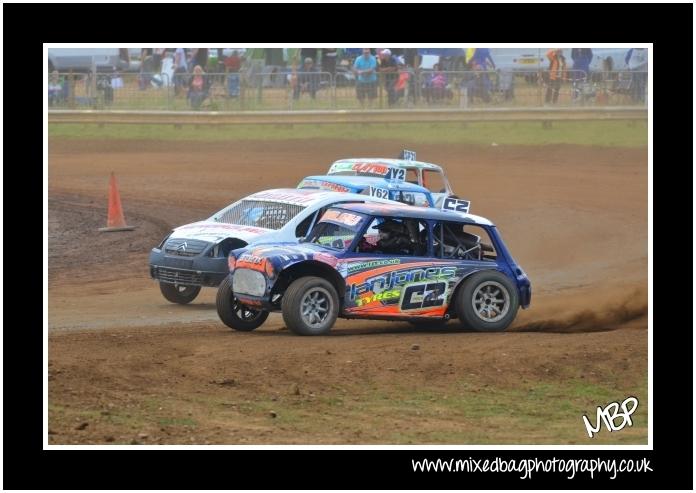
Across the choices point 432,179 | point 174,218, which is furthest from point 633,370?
point 432,179

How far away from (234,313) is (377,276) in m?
1.74

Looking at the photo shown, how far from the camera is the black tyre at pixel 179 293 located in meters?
16.0

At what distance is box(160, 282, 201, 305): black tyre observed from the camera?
16.0m

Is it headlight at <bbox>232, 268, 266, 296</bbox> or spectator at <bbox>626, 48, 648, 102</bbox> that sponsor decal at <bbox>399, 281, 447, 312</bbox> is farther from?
spectator at <bbox>626, 48, 648, 102</bbox>

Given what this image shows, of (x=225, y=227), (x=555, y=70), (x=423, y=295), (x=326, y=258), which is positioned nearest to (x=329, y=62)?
(x=555, y=70)

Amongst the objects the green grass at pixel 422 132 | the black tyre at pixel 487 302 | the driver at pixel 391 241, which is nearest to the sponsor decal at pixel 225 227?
the driver at pixel 391 241

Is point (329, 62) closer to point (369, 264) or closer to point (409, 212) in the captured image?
point (409, 212)

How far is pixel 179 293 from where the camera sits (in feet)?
52.7

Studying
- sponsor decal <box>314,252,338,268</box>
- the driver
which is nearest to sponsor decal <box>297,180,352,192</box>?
the driver

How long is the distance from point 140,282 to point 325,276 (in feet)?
17.7

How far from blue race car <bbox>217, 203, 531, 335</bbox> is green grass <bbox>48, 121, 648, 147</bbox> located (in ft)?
55.0

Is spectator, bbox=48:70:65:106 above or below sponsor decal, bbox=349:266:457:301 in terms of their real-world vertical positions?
above

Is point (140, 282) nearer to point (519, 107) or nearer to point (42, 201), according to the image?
point (42, 201)

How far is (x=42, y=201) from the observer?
39.1ft
